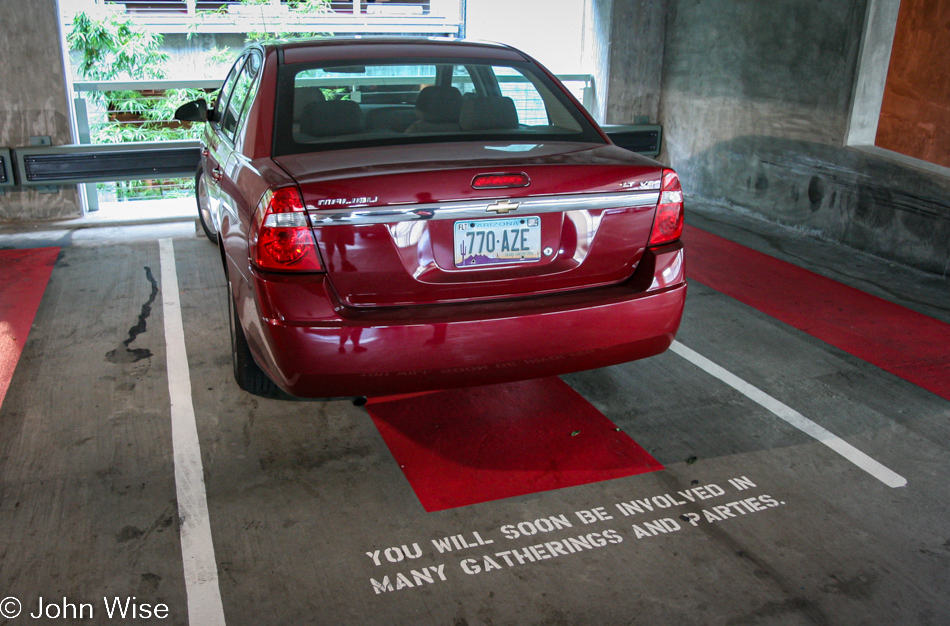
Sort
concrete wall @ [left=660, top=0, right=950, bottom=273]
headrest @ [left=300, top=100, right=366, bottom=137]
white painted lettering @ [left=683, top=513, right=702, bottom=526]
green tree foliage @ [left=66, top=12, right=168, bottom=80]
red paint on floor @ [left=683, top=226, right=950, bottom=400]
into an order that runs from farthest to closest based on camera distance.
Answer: green tree foliage @ [left=66, top=12, right=168, bottom=80] < concrete wall @ [left=660, top=0, right=950, bottom=273] < red paint on floor @ [left=683, top=226, right=950, bottom=400] < headrest @ [left=300, top=100, right=366, bottom=137] < white painted lettering @ [left=683, top=513, right=702, bottom=526]

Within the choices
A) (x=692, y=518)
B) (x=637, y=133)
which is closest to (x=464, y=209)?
(x=692, y=518)

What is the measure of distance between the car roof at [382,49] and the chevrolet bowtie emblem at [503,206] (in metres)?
1.16

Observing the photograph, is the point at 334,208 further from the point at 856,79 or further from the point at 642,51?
the point at 642,51

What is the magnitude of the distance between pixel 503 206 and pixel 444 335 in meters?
0.50

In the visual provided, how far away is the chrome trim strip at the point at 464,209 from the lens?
2568mm

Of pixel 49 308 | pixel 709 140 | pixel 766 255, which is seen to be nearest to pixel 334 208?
pixel 49 308

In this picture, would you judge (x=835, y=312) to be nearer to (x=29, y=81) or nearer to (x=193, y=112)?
(x=193, y=112)

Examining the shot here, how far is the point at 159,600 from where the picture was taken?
7.83 ft

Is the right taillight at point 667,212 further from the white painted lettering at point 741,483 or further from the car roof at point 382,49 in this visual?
the car roof at point 382,49

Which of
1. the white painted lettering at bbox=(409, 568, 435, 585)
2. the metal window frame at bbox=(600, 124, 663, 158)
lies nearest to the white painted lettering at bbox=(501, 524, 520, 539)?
the white painted lettering at bbox=(409, 568, 435, 585)

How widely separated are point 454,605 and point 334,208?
1.33 metres

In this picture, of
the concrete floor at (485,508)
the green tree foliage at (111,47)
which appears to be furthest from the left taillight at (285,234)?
the green tree foliage at (111,47)

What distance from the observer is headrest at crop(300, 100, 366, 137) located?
3.11 m

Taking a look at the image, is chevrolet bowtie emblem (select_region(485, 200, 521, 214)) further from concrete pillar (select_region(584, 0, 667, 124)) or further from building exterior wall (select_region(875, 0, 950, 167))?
concrete pillar (select_region(584, 0, 667, 124))
